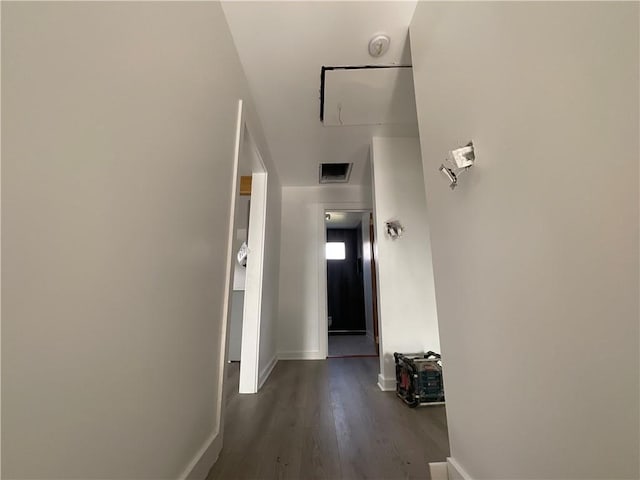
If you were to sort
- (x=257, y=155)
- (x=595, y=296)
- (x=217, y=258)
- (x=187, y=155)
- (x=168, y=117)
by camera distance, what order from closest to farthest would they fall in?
1. (x=595, y=296)
2. (x=168, y=117)
3. (x=187, y=155)
4. (x=217, y=258)
5. (x=257, y=155)

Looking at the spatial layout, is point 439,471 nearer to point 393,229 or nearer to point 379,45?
point 393,229

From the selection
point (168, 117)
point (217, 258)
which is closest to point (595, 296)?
point (168, 117)

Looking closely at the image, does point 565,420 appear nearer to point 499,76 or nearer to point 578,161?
point 578,161

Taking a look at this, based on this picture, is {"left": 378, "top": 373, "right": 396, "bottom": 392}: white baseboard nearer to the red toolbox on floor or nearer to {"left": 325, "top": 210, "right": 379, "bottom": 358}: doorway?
the red toolbox on floor

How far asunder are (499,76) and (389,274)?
5.74ft

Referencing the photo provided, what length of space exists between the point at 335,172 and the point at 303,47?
1.83 meters

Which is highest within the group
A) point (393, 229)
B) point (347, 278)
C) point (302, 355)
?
point (393, 229)

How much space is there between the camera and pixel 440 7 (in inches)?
42.5

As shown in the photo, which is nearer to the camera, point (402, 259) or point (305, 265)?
point (402, 259)

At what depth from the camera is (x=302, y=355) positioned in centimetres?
319

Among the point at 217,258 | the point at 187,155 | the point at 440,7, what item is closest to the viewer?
the point at 187,155

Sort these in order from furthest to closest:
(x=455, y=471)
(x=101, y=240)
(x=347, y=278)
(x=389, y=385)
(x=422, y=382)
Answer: (x=347, y=278) < (x=389, y=385) < (x=422, y=382) < (x=455, y=471) < (x=101, y=240)

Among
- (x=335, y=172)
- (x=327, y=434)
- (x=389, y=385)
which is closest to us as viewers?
(x=327, y=434)

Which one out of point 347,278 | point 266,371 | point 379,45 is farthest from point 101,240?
point 347,278
